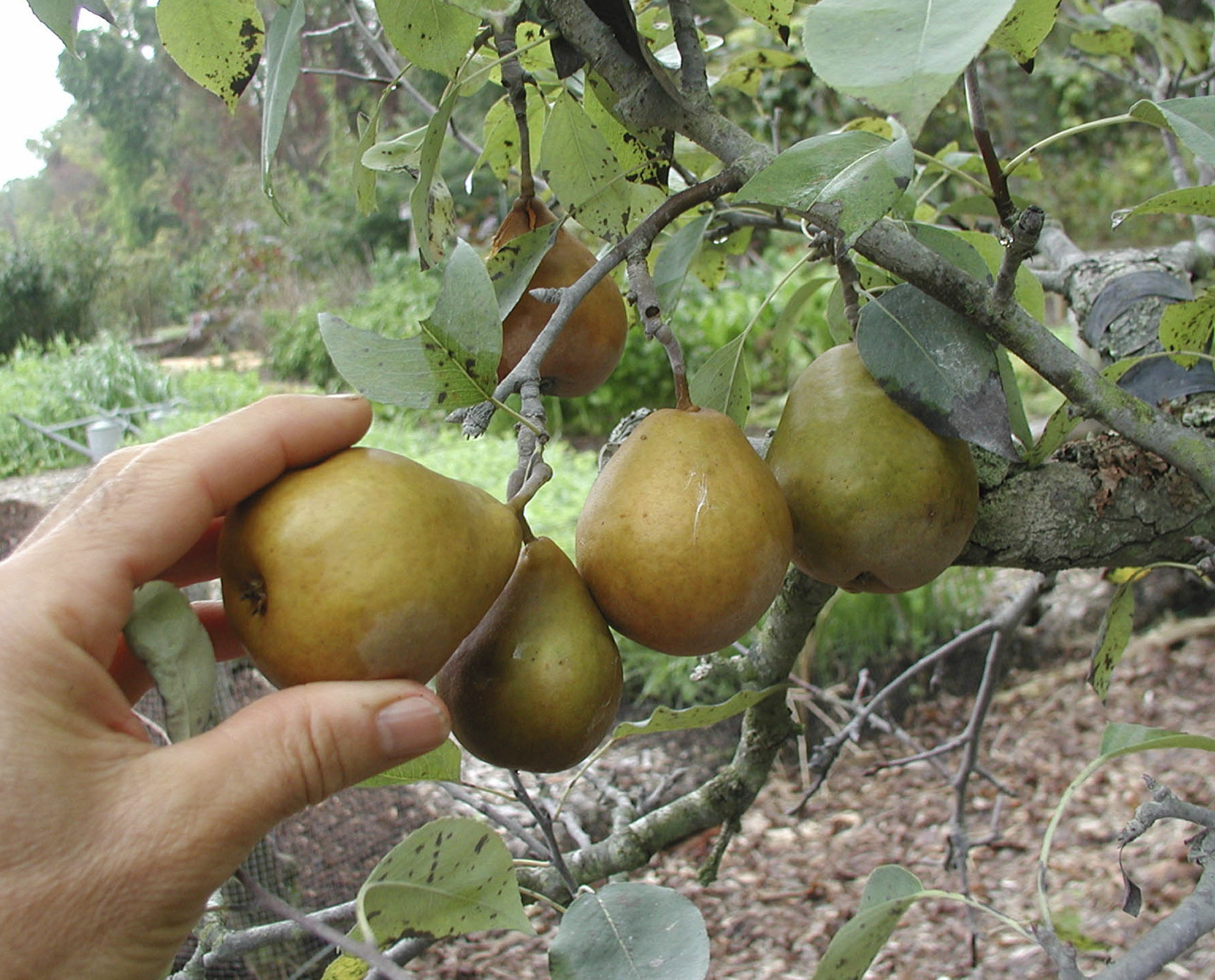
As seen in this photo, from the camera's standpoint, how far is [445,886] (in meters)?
0.61

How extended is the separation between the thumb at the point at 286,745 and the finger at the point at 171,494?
9cm

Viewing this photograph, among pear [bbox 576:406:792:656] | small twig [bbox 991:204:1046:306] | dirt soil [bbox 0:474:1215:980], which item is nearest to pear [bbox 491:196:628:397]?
pear [bbox 576:406:792:656]

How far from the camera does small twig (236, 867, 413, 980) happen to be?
483mm

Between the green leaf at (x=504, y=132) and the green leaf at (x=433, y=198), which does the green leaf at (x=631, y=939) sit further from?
the green leaf at (x=504, y=132)

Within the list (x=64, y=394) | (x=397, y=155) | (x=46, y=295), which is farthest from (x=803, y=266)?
(x=46, y=295)

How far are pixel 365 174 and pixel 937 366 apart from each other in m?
0.49

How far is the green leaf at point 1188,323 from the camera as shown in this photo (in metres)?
0.84

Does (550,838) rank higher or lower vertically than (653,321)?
lower

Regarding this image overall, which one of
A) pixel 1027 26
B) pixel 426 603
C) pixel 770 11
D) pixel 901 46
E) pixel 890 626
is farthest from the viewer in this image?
pixel 890 626

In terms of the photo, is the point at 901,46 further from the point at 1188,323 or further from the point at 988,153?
the point at 1188,323

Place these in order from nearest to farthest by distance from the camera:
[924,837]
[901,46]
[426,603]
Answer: [901,46] → [426,603] → [924,837]

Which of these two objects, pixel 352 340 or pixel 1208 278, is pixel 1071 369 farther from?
pixel 1208 278

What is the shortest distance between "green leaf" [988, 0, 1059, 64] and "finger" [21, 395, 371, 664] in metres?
0.47

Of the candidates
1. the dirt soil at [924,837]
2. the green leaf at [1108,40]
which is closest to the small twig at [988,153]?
the green leaf at [1108,40]
